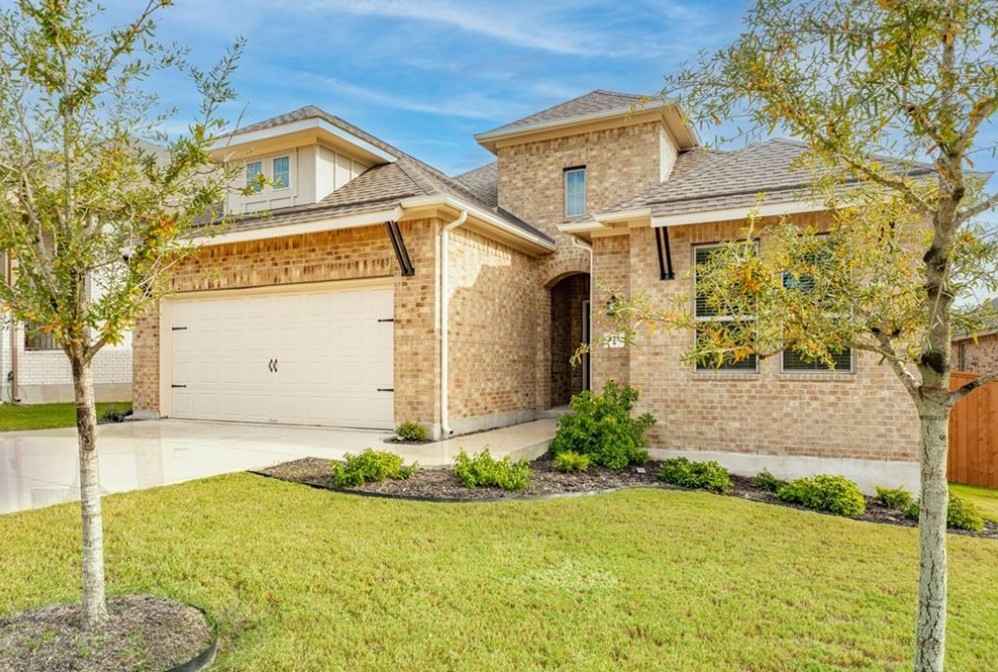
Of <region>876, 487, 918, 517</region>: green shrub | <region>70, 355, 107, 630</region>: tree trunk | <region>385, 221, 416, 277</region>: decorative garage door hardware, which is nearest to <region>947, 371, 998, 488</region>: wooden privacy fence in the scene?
<region>876, 487, 918, 517</region>: green shrub

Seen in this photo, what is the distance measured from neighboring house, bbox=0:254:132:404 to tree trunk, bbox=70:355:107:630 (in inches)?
549

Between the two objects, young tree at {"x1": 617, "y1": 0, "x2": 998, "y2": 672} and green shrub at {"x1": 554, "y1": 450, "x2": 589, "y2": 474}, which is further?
green shrub at {"x1": 554, "y1": 450, "x2": 589, "y2": 474}

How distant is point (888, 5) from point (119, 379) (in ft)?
63.0

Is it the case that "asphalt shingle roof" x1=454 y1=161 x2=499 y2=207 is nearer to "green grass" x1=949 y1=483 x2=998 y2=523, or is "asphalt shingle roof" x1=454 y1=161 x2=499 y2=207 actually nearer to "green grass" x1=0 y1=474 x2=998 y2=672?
"green grass" x1=0 y1=474 x2=998 y2=672

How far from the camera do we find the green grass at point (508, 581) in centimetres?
327

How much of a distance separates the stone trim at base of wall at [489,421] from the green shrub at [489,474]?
2903 millimetres

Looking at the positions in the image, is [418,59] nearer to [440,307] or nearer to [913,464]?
[440,307]

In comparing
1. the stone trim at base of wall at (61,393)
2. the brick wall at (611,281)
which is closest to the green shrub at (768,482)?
the brick wall at (611,281)

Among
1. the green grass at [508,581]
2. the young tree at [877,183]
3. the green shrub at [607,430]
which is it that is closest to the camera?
the young tree at [877,183]

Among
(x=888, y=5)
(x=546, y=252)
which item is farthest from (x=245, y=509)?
(x=546, y=252)

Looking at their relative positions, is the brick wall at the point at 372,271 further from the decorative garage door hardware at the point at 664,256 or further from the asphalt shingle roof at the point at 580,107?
the asphalt shingle roof at the point at 580,107

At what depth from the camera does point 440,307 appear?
9891 mm

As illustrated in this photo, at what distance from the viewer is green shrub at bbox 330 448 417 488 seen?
6.66m

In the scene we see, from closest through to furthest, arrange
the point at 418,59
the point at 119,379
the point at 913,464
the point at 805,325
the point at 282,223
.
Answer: the point at 805,325 < the point at 913,464 < the point at 282,223 < the point at 418,59 < the point at 119,379
